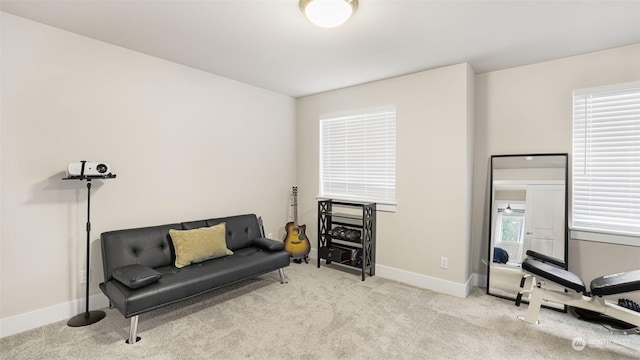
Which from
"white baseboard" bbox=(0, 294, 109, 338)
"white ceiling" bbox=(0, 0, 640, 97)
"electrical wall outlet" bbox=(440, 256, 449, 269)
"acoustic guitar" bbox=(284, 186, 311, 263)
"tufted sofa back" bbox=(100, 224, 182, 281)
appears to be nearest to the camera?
"white ceiling" bbox=(0, 0, 640, 97)

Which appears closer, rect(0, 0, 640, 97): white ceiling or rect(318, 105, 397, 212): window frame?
rect(0, 0, 640, 97): white ceiling

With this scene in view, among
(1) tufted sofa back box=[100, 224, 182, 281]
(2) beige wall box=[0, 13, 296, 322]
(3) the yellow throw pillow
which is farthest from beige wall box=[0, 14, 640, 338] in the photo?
(3) the yellow throw pillow

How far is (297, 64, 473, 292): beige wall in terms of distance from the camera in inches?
127

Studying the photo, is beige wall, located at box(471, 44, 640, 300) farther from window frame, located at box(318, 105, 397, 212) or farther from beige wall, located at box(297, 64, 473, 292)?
window frame, located at box(318, 105, 397, 212)

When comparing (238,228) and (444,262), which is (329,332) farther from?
(238,228)

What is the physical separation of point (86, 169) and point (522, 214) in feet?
14.3

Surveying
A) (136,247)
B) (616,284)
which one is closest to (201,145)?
(136,247)

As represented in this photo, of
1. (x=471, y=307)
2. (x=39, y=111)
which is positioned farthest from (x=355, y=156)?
(x=39, y=111)

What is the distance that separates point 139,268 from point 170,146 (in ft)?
4.64

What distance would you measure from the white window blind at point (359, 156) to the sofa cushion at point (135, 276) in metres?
2.68

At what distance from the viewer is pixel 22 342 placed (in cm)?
225

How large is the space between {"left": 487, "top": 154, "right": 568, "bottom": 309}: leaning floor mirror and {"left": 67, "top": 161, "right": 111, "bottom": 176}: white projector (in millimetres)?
4060

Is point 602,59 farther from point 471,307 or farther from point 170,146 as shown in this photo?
point 170,146

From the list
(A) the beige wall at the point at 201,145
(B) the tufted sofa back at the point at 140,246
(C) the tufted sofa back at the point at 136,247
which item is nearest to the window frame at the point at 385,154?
(A) the beige wall at the point at 201,145
